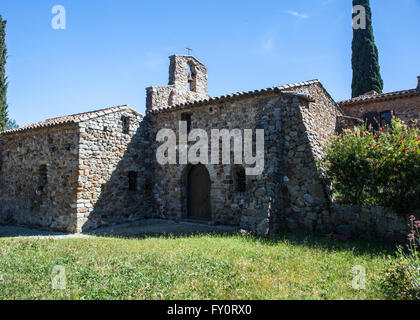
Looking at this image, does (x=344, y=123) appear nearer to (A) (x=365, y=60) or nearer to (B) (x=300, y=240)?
(B) (x=300, y=240)

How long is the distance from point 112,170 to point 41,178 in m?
3.12

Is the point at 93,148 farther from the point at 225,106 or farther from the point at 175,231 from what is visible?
the point at 225,106

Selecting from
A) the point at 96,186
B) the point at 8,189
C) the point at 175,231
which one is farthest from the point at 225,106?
the point at 8,189

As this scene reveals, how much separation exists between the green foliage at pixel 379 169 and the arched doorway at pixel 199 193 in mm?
4594

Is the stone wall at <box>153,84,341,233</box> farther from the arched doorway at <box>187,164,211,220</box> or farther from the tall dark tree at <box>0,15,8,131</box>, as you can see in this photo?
the tall dark tree at <box>0,15,8,131</box>

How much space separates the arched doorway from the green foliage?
181 inches

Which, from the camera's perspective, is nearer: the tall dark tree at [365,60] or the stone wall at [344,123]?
the stone wall at [344,123]

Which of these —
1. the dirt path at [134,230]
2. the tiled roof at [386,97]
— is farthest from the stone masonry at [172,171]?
the tiled roof at [386,97]

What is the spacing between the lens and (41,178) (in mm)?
11258

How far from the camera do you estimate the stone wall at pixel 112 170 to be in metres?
9.95

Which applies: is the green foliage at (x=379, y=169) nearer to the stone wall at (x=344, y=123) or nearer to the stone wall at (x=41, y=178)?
the stone wall at (x=344, y=123)

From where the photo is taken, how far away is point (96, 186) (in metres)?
10.3

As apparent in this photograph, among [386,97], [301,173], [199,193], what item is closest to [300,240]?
[301,173]

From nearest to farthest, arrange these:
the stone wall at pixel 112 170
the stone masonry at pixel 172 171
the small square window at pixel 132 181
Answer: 1. the stone masonry at pixel 172 171
2. the stone wall at pixel 112 170
3. the small square window at pixel 132 181
